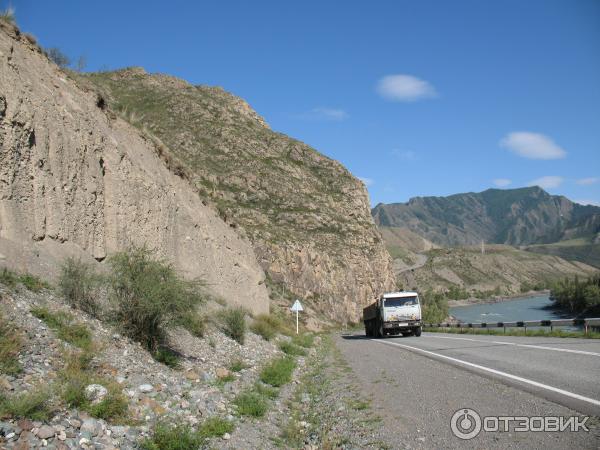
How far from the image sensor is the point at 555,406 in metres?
6.47

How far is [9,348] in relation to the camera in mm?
6180

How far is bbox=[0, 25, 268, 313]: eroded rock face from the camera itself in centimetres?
1057

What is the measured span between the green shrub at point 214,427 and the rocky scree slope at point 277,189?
42.6 m

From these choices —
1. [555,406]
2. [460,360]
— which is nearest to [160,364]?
[555,406]

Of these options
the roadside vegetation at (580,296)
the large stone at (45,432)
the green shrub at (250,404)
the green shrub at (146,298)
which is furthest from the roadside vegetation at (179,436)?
the roadside vegetation at (580,296)

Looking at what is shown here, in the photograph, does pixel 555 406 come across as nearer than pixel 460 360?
Yes

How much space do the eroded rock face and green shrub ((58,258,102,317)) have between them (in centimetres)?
72

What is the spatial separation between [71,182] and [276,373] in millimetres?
7415

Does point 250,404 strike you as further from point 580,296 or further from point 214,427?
point 580,296

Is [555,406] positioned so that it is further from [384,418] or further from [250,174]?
[250,174]

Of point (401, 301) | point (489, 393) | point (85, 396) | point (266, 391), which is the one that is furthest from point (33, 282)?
point (401, 301)

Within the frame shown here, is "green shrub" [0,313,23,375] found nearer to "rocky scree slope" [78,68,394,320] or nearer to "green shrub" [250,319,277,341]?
"green shrub" [250,319,277,341]

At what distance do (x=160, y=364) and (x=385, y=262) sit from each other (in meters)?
68.6

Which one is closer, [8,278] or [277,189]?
[8,278]
